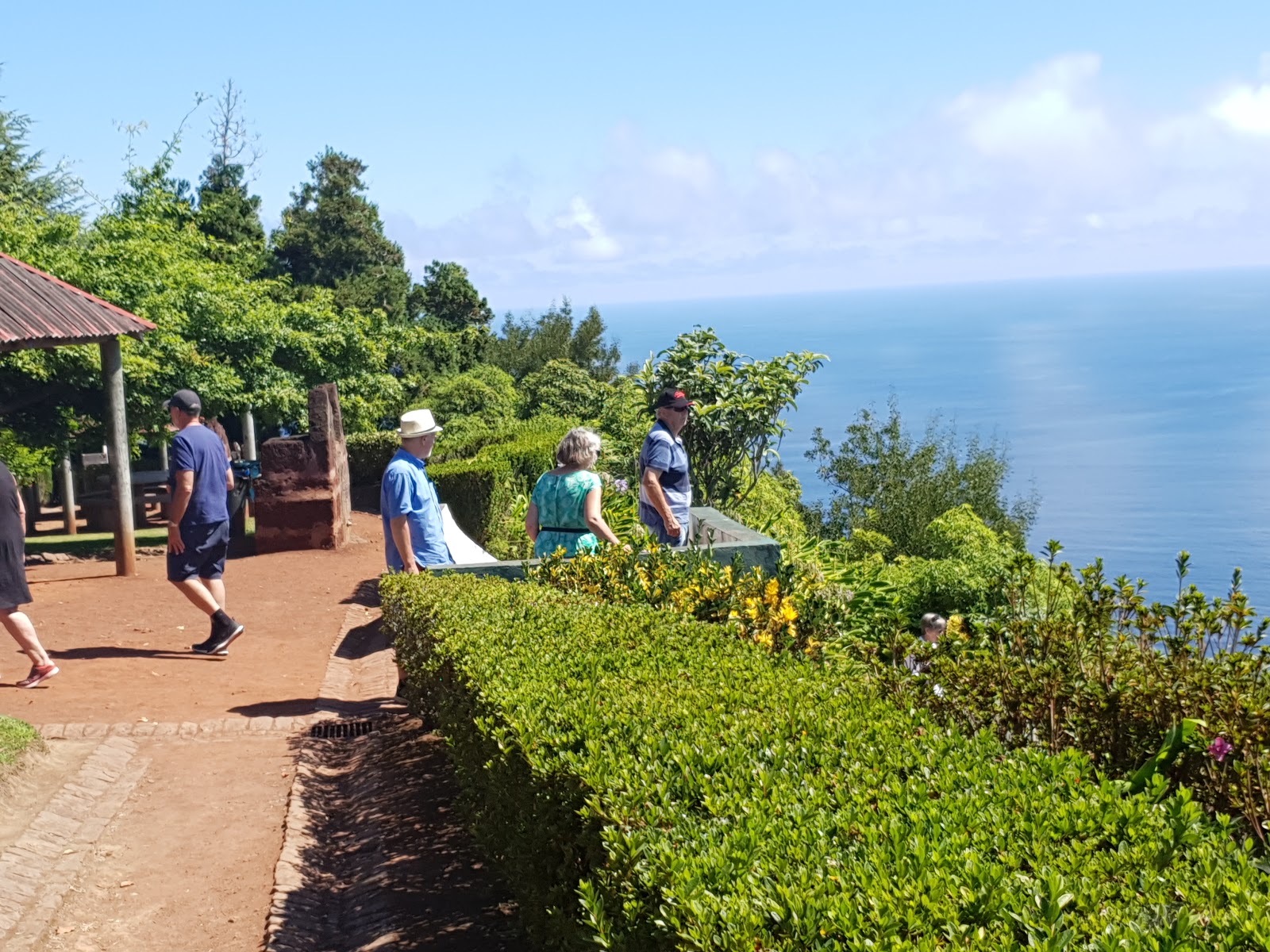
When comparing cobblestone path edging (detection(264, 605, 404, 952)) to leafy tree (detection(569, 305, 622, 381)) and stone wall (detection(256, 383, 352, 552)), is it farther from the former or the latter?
leafy tree (detection(569, 305, 622, 381))

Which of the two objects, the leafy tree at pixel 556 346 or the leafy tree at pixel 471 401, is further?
the leafy tree at pixel 556 346

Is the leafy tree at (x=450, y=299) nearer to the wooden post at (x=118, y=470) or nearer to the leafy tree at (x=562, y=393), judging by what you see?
the leafy tree at (x=562, y=393)

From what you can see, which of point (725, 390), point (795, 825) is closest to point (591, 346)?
point (725, 390)

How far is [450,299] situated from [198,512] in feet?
112

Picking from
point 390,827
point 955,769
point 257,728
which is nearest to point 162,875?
point 390,827

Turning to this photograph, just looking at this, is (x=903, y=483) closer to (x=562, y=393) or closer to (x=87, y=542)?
(x=562, y=393)

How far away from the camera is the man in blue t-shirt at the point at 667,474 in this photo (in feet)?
26.8

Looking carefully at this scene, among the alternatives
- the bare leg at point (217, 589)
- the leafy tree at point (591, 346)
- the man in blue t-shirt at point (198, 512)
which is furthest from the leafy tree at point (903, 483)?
the man in blue t-shirt at point (198, 512)

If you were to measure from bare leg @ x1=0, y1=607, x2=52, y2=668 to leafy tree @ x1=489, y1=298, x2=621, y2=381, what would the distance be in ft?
93.6

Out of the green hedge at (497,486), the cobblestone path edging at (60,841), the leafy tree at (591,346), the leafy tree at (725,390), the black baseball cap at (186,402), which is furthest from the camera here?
the leafy tree at (591,346)

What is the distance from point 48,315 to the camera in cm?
1197

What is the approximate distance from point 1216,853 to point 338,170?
51849 mm

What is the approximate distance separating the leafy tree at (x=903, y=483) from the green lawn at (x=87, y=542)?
60.1 feet

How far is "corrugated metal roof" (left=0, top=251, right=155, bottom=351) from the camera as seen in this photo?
11477 millimetres
